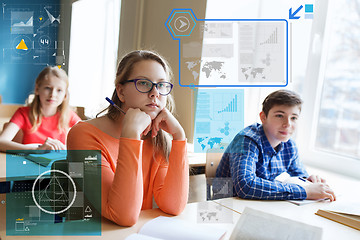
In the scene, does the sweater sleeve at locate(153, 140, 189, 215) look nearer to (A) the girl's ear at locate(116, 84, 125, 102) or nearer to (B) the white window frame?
(A) the girl's ear at locate(116, 84, 125, 102)

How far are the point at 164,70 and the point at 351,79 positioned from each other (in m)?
1.41

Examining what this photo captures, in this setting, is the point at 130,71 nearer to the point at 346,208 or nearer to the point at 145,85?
the point at 145,85

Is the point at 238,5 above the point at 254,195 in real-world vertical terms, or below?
above

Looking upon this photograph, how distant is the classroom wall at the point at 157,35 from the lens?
6.97 feet

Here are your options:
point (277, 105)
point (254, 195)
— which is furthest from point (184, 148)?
point (277, 105)

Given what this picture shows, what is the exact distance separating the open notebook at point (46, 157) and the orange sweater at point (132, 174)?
0.51 m

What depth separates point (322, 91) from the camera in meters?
2.11

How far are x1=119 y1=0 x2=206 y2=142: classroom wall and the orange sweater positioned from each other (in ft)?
3.18

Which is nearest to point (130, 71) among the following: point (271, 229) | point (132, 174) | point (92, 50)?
point (132, 174)

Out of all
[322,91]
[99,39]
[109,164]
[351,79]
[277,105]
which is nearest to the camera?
[109,164]

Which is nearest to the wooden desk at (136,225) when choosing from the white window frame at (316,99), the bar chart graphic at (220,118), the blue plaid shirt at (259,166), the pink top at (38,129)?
the blue plaid shirt at (259,166)

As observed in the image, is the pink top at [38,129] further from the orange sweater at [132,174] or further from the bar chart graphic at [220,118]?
the orange sweater at [132,174]

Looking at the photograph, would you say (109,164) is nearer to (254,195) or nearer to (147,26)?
(254,195)

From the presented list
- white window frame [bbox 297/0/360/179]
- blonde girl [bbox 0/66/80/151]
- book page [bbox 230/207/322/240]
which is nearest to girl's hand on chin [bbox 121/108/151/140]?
book page [bbox 230/207/322/240]
